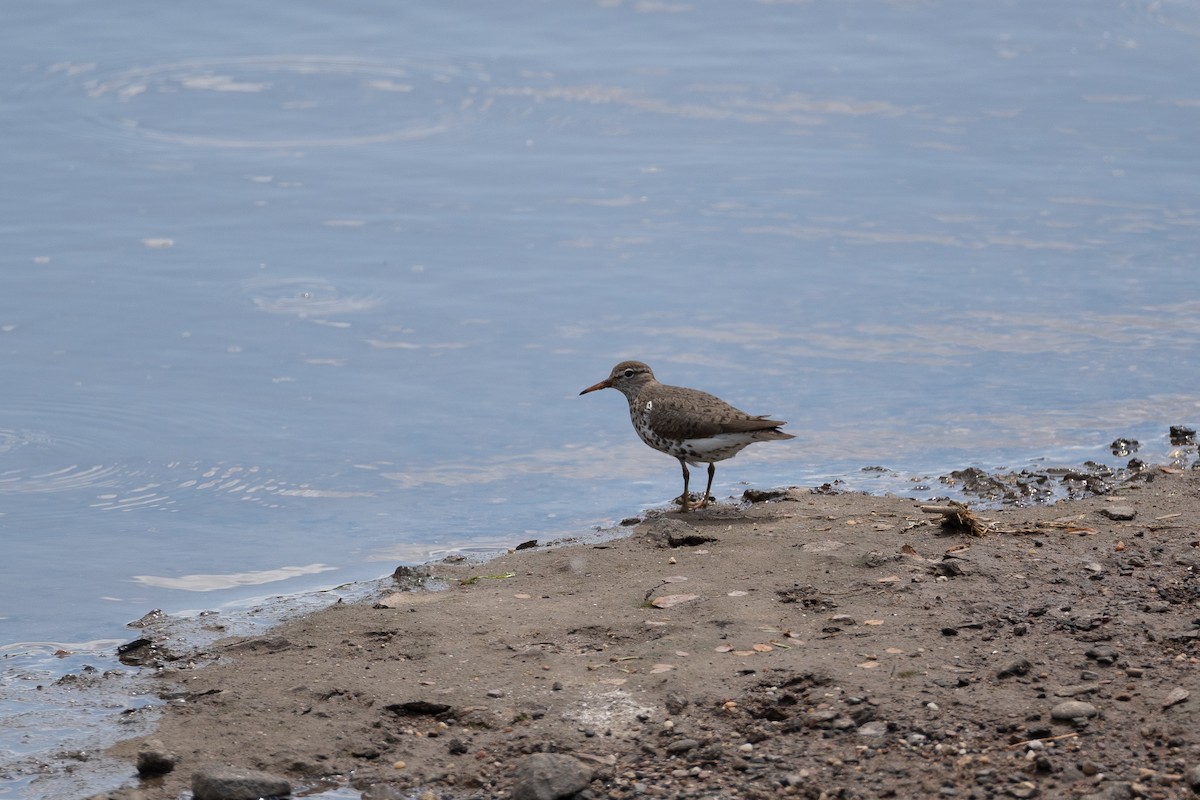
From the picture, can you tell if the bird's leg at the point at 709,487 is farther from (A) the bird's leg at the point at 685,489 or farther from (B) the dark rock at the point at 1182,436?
(B) the dark rock at the point at 1182,436

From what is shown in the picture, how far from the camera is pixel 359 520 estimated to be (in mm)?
9711

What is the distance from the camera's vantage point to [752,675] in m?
6.35

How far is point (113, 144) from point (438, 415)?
7.08 meters

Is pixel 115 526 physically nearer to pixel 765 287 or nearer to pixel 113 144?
pixel 765 287


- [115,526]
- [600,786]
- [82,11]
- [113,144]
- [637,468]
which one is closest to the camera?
[600,786]

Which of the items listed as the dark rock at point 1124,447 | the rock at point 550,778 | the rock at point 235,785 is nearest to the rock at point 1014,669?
the rock at point 550,778

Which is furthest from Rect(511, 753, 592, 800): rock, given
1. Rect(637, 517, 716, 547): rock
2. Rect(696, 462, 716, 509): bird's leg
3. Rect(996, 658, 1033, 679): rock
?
Rect(696, 462, 716, 509): bird's leg

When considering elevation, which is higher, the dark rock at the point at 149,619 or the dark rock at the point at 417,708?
the dark rock at the point at 417,708

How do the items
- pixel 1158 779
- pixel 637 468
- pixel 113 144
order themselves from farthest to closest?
1. pixel 113 144
2. pixel 637 468
3. pixel 1158 779

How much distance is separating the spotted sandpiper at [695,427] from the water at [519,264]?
0.61 m

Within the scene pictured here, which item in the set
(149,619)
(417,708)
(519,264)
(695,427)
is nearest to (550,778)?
(417,708)

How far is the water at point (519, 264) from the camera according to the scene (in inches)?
394

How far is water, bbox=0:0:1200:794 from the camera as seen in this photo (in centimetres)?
1002

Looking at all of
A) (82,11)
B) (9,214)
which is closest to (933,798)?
(9,214)
